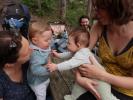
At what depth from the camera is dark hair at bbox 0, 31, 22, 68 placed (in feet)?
7.36

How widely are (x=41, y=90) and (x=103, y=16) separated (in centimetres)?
76

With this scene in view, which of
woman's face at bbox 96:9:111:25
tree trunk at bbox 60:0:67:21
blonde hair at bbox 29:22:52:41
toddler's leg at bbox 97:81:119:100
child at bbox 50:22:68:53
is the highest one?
woman's face at bbox 96:9:111:25

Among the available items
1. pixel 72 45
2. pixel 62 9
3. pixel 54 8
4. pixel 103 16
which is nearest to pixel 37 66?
pixel 72 45

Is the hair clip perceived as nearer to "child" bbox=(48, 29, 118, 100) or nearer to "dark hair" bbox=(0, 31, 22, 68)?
"dark hair" bbox=(0, 31, 22, 68)

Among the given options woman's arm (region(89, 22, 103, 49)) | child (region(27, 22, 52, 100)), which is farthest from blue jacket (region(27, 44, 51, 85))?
woman's arm (region(89, 22, 103, 49))

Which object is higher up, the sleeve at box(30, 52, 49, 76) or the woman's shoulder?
the woman's shoulder

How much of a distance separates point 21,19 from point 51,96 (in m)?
0.71

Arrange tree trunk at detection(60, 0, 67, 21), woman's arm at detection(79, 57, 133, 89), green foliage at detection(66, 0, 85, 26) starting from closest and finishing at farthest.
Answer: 1. woman's arm at detection(79, 57, 133, 89)
2. tree trunk at detection(60, 0, 67, 21)
3. green foliage at detection(66, 0, 85, 26)

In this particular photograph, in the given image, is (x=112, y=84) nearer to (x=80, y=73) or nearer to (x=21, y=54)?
(x=80, y=73)

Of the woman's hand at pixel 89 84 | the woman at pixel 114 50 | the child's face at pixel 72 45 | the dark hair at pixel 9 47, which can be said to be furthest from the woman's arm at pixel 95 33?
the dark hair at pixel 9 47

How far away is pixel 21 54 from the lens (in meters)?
2.34

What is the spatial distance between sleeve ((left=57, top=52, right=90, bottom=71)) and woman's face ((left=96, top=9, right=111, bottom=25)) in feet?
1.01

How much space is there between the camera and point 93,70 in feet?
8.34

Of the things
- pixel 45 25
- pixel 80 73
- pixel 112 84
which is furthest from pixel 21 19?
pixel 112 84
